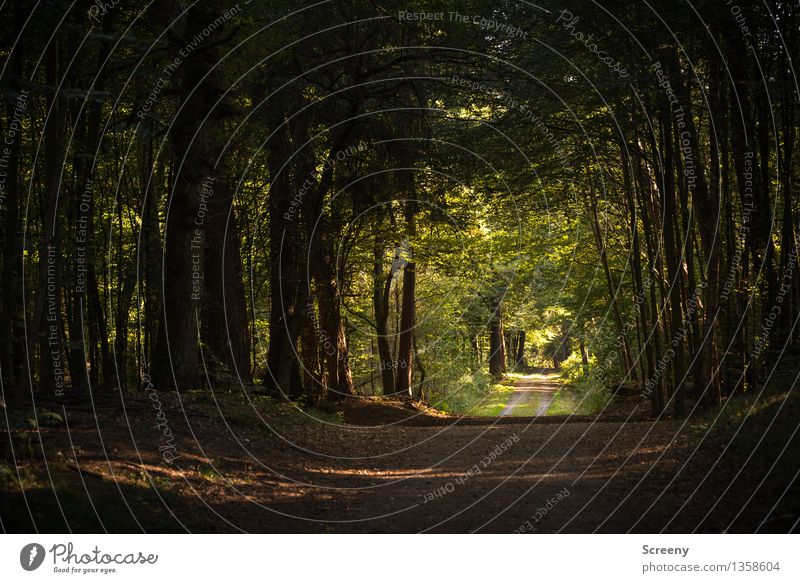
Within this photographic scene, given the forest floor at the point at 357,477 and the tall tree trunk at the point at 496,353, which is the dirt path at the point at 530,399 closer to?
the tall tree trunk at the point at 496,353

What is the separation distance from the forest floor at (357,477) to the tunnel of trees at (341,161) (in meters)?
1.47

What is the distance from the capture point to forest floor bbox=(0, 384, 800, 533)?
684 cm

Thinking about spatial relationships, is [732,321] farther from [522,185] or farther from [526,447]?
[522,185]

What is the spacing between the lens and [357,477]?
11.5m

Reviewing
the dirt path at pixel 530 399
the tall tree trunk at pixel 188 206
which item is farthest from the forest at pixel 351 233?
the dirt path at pixel 530 399

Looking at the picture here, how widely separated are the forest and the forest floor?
6 centimetres

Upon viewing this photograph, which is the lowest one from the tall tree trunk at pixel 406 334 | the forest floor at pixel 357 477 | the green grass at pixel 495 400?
the green grass at pixel 495 400

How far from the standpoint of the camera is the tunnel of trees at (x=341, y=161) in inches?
456

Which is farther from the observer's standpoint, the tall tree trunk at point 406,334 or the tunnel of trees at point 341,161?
the tall tree trunk at point 406,334

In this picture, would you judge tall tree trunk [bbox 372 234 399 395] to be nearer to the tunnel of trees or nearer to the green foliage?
→ the tunnel of trees
